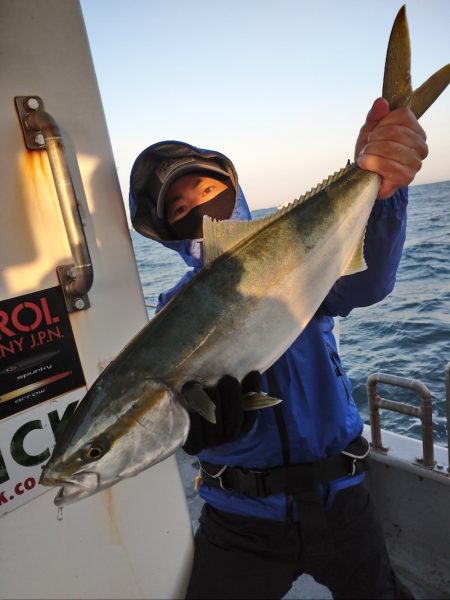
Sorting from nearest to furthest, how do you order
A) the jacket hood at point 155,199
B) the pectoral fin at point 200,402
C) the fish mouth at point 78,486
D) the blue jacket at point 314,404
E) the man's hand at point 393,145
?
the fish mouth at point 78,486 < the pectoral fin at point 200,402 < the man's hand at point 393,145 < the blue jacket at point 314,404 < the jacket hood at point 155,199

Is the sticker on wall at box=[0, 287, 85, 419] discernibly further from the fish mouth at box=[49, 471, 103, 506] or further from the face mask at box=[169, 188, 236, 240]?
the face mask at box=[169, 188, 236, 240]

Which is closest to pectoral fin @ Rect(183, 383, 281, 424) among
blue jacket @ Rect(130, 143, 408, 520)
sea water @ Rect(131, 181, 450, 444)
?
blue jacket @ Rect(130, 143, 408, 520)

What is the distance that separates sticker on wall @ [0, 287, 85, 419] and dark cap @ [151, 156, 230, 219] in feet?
3.38

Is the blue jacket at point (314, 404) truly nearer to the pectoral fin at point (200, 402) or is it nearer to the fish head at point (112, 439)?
the pectoral fin at point (200, 402)

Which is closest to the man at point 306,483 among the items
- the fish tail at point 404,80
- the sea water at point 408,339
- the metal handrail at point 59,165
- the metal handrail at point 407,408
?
the fish tail at point 404,80

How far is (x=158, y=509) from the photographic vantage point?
2.50 metres

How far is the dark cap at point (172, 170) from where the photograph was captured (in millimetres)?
2682

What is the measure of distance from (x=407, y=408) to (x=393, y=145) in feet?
6.20

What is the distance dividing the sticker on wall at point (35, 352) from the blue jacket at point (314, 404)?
0.99 m

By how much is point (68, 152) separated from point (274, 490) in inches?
84.1

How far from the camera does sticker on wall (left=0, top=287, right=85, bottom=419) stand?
1907 millimetres

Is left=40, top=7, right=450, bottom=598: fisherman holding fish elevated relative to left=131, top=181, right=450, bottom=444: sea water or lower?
elevated

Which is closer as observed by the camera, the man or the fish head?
the fish head

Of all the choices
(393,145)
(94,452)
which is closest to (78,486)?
(94,452)
